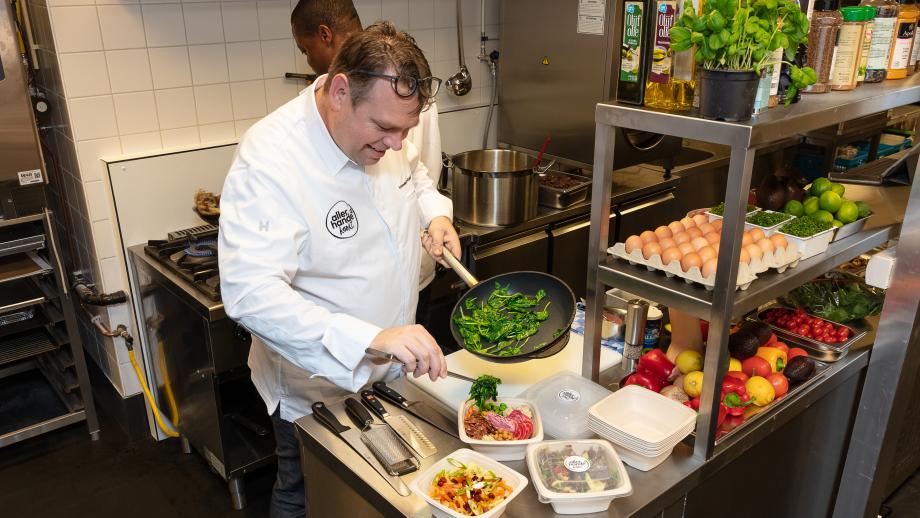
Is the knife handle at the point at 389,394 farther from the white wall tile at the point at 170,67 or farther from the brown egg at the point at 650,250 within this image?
the white wall tile at the point at 170,67

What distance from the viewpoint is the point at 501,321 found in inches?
68.7

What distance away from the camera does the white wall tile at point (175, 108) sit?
2.78m

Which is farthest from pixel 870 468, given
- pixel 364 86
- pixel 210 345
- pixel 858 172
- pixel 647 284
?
pixel 210 345

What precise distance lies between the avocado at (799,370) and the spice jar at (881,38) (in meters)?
0.68

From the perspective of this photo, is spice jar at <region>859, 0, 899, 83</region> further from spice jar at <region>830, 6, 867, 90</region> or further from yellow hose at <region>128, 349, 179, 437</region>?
yellow hose at <region>128, 349, 179, 437</region>

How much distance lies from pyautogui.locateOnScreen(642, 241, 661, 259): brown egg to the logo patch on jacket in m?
0.70

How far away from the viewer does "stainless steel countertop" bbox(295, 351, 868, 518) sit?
1.37 metres

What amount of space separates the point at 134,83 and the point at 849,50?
230 cm

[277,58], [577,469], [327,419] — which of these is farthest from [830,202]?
[277,58]

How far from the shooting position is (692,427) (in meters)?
1.47

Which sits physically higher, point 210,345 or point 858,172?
point 858,172

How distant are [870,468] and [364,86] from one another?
1.70 metres

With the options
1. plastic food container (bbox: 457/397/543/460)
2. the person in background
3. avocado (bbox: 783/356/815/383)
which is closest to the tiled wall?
the person in background

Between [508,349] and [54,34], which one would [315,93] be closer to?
[508,349]
